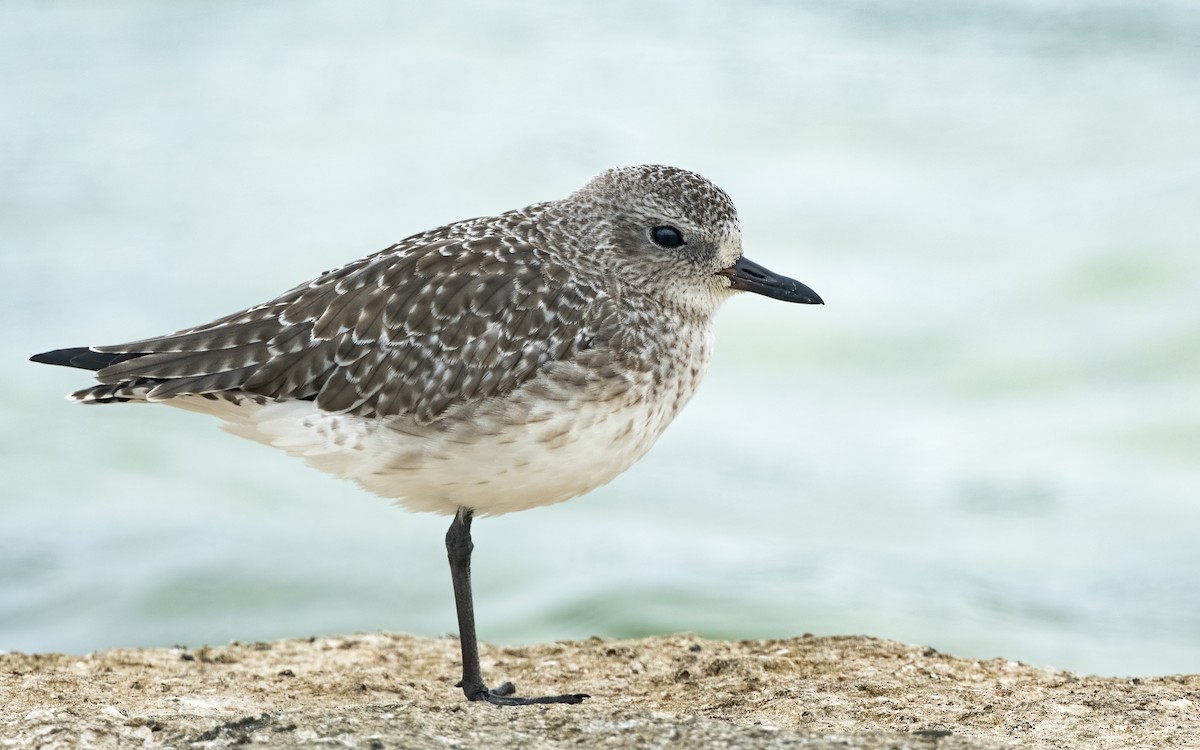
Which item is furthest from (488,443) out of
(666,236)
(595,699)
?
(666,236)

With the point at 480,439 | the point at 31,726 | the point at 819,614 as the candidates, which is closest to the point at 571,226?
the point at 480,439

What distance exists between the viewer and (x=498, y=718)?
19.0ft

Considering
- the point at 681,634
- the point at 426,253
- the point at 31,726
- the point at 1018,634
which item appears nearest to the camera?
the point at 31,726

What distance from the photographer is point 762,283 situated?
25.4ft

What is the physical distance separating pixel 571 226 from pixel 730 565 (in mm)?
7227

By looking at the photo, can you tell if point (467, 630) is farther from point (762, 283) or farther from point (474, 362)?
point (762, 283)

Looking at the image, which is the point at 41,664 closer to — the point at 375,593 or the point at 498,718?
the point at 498,718

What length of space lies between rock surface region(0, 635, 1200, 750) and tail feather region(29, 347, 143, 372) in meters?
1.56

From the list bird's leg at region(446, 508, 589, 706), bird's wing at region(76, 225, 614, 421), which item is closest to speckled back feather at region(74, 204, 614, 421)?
bird's wing at region(76, 225, 614, 421)

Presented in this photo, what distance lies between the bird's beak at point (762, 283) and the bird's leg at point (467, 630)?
5.95 feet

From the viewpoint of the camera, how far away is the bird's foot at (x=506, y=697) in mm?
7078

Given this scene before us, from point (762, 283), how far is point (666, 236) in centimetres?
56

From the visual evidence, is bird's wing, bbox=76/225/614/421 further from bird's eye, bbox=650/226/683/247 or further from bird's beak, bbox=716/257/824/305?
bird's beak, bbox=716/257/824/305

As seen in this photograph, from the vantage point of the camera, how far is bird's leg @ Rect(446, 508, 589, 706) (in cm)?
715
